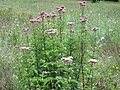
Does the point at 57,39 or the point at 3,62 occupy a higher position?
the point at 57,39

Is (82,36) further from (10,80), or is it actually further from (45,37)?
(10,80)

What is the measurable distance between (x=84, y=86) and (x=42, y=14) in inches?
42.4

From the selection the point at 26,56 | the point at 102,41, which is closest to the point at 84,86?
the point at 26,56

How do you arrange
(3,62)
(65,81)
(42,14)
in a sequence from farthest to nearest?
(3,62), (42,14), (65,81)

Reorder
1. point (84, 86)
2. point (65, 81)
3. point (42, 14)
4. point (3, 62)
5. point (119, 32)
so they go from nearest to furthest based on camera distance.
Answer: point (65, 81), point (42, 14), point (84, 86), point (3, 62), point (119, 32)

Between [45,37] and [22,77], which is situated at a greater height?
[45,37]

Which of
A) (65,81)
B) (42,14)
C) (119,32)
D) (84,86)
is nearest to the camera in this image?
(65,81)

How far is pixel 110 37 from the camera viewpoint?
6.22m

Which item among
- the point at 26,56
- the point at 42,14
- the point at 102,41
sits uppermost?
the point at 42,14

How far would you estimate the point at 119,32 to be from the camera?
20.2 ft

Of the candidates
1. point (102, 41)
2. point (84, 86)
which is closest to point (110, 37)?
point (102, 41)

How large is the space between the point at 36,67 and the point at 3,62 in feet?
2.86

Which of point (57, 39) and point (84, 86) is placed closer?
point (57, 39)

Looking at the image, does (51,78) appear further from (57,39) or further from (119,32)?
(119,32)
